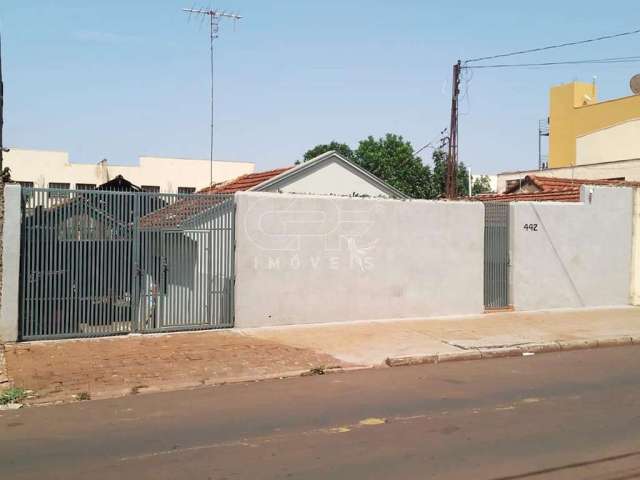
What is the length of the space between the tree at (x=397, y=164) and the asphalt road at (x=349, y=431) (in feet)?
80.9

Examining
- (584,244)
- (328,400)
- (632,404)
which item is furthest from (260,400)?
(584,244)

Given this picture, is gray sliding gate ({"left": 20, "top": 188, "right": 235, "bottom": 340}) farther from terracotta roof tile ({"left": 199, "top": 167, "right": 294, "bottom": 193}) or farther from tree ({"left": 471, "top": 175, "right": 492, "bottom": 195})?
tree ({"left": 471, "top": 175, "right": 492, "bottom": 195})

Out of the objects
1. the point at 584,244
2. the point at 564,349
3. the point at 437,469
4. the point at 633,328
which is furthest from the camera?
the point at 584,244

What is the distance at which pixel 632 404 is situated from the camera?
7652 millimetres

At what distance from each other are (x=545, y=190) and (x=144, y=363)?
1523cm

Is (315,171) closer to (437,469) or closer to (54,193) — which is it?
(54,193)

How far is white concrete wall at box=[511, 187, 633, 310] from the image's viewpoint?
15.5 m

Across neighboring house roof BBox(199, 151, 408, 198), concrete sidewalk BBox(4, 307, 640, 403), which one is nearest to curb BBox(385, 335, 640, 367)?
concrete sidewalk BBox(4, 307, 640, 403)

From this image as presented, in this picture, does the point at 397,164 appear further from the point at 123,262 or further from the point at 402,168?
the point at 123,262

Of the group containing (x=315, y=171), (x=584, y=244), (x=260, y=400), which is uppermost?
(x=315, y=171)

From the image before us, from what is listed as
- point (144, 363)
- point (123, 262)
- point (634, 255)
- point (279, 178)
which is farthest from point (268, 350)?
point (634, 255)

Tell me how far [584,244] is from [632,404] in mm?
9426

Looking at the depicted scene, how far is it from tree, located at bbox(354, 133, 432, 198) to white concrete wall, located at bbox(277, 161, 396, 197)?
9.32 m

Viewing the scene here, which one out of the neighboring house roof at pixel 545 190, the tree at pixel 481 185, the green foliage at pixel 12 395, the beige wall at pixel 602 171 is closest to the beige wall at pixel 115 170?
the tree at pixel 481 185
